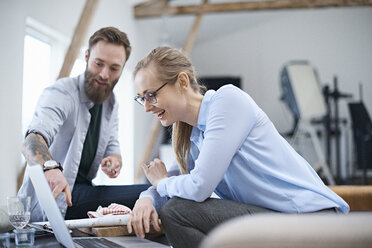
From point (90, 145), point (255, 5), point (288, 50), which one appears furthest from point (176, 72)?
point (288, 50)

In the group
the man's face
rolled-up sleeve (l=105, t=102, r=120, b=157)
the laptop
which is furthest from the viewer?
rolled-up sleeve (l=105, t=102, r=120, b=157)

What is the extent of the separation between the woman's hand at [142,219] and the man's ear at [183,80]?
43cm

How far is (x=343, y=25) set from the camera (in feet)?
29.1

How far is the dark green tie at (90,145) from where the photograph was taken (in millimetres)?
2516

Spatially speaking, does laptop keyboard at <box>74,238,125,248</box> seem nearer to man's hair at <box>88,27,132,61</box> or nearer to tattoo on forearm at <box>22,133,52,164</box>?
tattoo on forearm at <box>22,133,52,164</box>

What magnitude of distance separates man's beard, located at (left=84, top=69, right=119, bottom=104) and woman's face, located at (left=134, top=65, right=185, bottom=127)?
844mm

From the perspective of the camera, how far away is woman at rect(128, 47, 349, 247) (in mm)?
1386

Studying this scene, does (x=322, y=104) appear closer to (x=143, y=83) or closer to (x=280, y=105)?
(x=280, y=105)

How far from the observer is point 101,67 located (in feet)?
8.03

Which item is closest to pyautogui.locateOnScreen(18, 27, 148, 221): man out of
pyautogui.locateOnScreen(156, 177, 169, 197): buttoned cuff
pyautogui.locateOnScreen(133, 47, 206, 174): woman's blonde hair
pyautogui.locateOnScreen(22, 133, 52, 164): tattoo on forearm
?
pyautogui.locateOnScreen(22, 133, 52, 164): tattoo on forearm

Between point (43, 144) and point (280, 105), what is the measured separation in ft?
24.2

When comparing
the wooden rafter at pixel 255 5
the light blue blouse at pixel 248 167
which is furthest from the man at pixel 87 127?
the wooden rafter at pixel 255 5

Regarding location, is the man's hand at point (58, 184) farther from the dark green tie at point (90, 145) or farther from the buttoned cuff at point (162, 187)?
the dark green tie at point (90, 145)

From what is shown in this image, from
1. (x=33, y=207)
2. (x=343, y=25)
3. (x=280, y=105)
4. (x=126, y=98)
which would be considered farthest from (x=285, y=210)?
(x=343, y=25)
